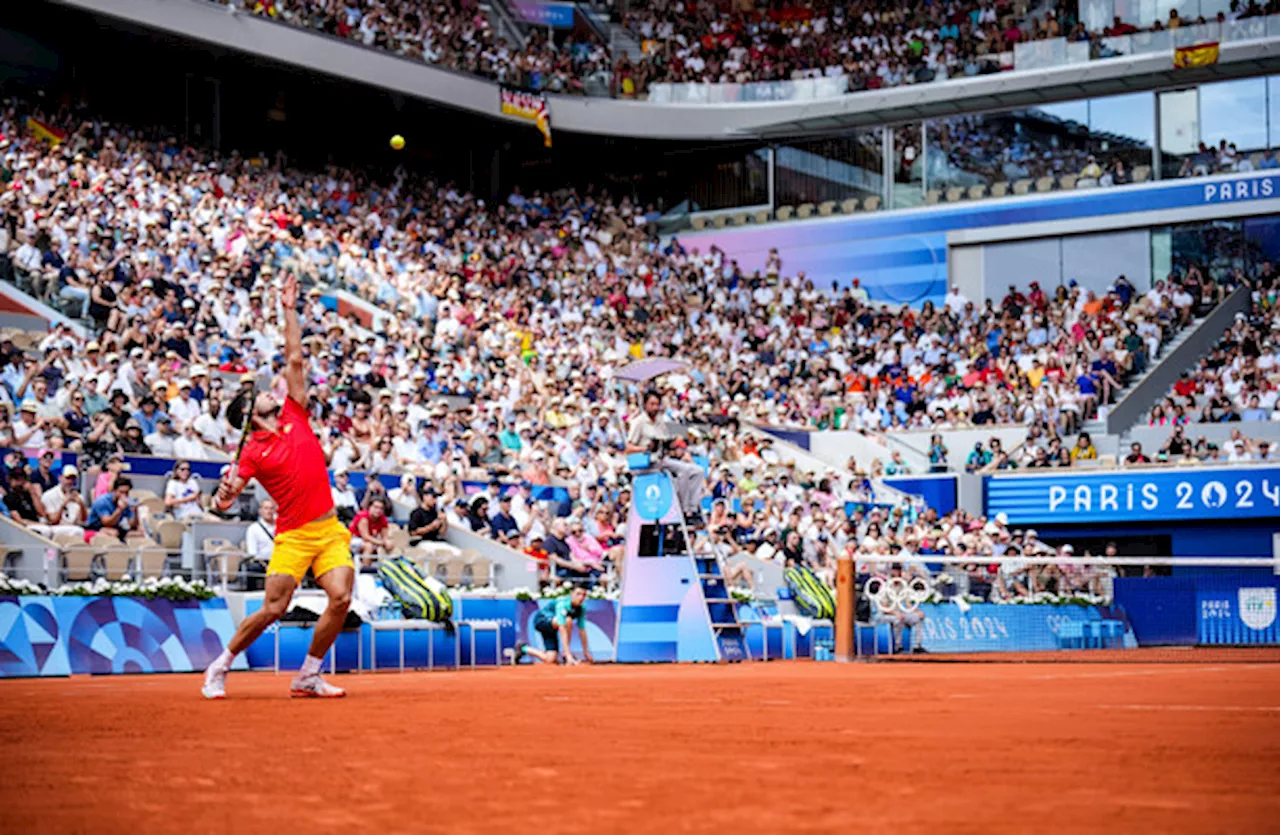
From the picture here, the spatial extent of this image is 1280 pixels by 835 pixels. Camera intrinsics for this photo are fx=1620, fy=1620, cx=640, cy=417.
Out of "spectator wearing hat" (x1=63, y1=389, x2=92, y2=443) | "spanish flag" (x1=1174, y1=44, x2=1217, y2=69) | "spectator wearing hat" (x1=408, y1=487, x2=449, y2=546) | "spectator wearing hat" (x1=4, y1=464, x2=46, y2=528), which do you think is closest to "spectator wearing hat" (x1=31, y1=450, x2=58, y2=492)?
"spectator wearing hat" (x1=4, y1=464, x2=46, y2=528)

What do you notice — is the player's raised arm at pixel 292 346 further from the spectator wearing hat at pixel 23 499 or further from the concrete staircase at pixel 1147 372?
the concrete staircase at pixel 1147 372

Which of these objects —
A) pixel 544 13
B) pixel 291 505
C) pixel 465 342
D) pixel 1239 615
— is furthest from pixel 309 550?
pixel 544 13

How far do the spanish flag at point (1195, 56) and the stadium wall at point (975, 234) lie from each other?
2.91 metres

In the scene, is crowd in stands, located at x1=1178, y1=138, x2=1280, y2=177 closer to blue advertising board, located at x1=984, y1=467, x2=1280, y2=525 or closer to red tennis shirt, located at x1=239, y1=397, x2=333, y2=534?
blue advertising board, located at x1=984, y1=467, x2=1280, y2=525

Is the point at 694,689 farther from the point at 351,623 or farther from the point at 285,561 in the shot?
the point at 351,623

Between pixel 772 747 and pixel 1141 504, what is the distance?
27.6m

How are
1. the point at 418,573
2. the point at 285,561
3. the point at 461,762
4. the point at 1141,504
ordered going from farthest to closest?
1. the point at 1141,504
2. the point at 418,573
3. the point at 285,561
4. the point at 461,762

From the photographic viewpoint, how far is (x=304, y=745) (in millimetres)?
7703

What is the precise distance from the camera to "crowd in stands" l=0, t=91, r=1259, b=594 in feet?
74.0

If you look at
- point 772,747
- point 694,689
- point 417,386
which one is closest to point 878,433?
point 417,386

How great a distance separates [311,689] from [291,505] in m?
1.37

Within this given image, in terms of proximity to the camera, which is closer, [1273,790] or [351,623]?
[1273,790]

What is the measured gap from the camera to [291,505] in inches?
449

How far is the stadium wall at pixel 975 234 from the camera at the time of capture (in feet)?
135
